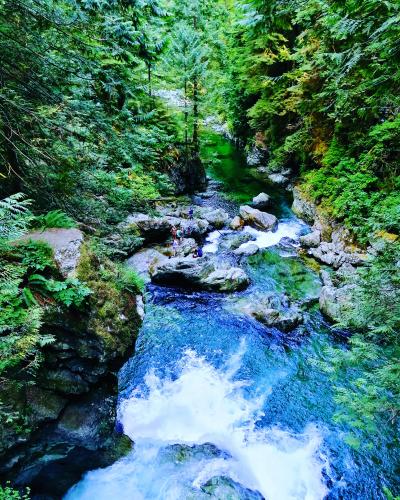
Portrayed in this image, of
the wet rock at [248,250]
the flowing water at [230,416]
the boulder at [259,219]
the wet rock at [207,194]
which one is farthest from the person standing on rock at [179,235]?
the wet rock at [207,194]

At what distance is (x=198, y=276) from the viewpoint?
39.8 ft

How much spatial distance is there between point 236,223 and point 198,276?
19.2ft

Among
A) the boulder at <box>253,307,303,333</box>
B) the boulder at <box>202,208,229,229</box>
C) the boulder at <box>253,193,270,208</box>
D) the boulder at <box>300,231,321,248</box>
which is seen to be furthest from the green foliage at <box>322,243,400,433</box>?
the boulder at <box>253,193,270,208</box>

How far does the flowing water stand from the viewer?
6.06m

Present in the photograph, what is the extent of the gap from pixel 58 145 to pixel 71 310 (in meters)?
3.39

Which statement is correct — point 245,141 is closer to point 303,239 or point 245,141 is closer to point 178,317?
point 303,239

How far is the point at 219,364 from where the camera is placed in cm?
882

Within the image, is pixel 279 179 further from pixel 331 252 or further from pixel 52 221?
pixel 52 221

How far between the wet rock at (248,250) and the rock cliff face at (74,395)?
861 centimetres

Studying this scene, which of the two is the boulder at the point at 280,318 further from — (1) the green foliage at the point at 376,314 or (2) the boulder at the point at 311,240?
(2) the boulder at the point at 311,240

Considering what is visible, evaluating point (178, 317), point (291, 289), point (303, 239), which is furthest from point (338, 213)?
point (178, 317)

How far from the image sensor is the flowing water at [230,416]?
606 cm

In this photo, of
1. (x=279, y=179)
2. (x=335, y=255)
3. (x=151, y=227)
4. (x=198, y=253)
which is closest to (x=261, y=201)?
(x=279, y=179)

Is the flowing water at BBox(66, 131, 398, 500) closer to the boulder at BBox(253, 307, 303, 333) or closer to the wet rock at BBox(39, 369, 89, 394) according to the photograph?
the boulder at BBox(253, 307, 303, 333)
